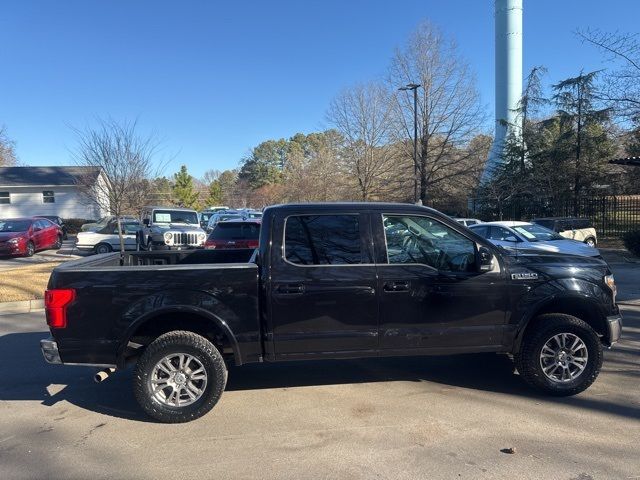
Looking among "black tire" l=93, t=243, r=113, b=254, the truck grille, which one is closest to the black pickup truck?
the truck grille

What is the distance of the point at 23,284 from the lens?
39.2ft

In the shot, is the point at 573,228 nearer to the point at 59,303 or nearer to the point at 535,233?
the point at 535,233

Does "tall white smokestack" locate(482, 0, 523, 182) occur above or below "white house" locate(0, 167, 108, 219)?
above

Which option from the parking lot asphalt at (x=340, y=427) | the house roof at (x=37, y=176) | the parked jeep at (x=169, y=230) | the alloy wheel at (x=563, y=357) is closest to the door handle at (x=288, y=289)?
the parking lot asphalt at (x=340, y=427)

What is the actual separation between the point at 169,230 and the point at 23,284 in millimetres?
5641

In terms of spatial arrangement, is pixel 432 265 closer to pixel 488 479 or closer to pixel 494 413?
pixel 494 413

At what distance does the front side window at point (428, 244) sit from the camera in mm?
4664

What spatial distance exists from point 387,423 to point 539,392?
5.54 feet

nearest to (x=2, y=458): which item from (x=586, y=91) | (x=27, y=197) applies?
(x=586, y=91)

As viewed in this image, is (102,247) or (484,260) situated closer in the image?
(484,260)

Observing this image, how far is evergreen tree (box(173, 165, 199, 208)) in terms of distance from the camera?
55438 mm

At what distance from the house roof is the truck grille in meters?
28.6

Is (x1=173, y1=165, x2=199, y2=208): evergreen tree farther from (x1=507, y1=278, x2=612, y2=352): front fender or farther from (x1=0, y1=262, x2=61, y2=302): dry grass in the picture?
(x1=507, y1=278, x2=612, y2=352): front fender

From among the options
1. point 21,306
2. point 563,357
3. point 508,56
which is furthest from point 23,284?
point 508,56
